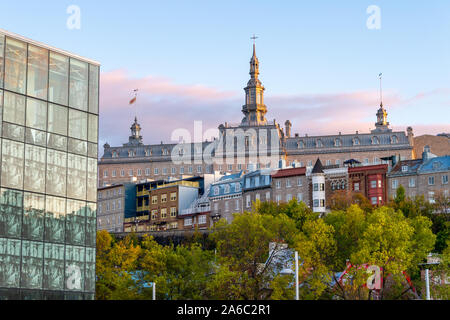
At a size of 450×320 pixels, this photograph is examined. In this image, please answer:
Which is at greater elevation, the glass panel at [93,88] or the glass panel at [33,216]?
the glass panel at [93,88]

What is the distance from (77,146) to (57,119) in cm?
278

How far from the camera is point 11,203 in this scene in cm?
6625

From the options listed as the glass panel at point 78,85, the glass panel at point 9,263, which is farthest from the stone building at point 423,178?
the glass panel at point 9,263

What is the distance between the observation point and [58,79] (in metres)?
70.6

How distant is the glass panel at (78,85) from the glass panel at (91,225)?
294 inches

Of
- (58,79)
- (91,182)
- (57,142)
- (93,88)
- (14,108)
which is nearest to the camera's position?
(14,108)

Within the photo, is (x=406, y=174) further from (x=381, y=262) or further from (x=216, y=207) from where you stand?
(x=381, y=262)

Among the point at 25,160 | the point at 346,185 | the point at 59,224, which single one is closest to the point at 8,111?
the point at 25,160

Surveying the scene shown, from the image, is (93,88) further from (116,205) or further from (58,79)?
(116,205)

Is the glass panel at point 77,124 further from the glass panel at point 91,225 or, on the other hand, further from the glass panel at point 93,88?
the glass panel at point 91,225

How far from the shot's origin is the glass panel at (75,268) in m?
69.5

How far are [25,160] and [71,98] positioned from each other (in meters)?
6.66

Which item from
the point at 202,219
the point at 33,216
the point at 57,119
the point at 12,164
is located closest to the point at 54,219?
the point at 33,216

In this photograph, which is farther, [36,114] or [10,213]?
[36,114]
